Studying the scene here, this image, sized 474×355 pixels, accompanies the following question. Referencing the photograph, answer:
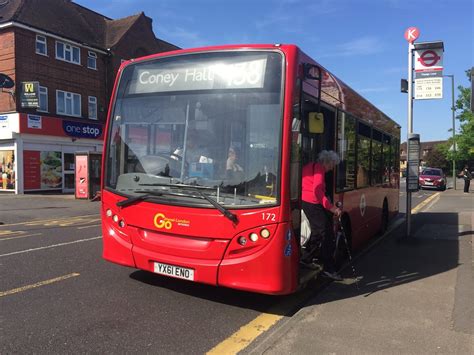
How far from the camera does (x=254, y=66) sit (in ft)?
15.3

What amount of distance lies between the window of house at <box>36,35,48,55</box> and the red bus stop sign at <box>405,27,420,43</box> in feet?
70.1

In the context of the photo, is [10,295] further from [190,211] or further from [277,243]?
[277,243]

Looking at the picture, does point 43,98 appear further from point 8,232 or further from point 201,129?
point 201,129

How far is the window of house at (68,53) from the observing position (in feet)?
85.3

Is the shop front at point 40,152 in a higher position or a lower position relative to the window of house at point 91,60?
lower

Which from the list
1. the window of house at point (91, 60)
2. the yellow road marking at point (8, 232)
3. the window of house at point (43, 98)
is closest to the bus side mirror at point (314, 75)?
the yellow road marking at point (8, 232)

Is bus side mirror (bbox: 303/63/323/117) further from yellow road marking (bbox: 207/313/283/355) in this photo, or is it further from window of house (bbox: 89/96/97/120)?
window of house (bbox: 89/96/97/120)

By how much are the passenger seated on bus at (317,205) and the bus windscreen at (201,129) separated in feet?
3.41

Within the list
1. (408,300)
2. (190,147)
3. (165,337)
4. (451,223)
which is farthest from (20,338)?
(451,223)

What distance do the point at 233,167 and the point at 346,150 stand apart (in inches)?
111

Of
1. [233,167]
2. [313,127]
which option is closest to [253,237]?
[233,167]

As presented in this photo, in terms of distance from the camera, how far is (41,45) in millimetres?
24844

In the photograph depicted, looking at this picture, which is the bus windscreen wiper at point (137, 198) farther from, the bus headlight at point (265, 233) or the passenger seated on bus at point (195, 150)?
the bus headlight at point (265, 233)

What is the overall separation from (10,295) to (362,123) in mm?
5893
